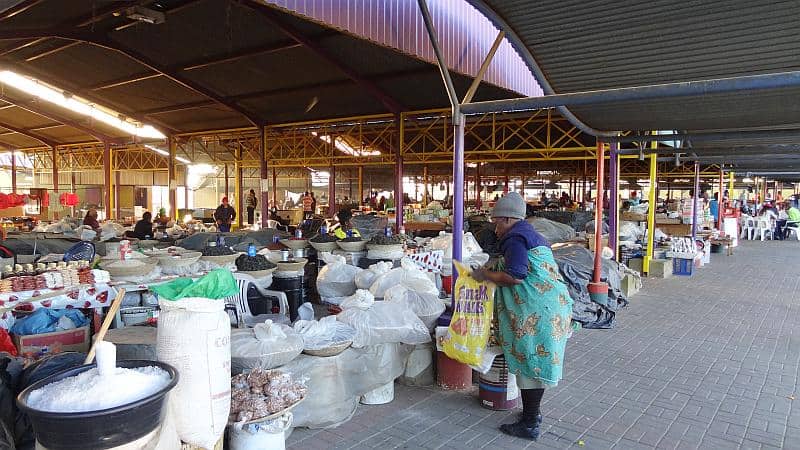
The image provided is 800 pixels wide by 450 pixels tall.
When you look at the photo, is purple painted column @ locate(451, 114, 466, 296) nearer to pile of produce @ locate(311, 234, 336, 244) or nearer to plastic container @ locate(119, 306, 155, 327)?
plastic container @ locate(119, 306, 155, 327)

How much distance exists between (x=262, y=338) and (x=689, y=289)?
908 cm

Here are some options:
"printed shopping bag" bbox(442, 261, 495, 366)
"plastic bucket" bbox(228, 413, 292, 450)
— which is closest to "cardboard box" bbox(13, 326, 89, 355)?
"plastic bucket" bbox(228, 413, 292, 450)

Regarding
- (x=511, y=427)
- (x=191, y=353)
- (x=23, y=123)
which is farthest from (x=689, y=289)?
(x=23, y=123)

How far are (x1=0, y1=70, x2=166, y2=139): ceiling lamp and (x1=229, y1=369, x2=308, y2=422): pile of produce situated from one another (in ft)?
51.4

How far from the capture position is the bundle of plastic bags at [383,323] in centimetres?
425

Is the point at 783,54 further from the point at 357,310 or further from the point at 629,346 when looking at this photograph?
the point at 357,310

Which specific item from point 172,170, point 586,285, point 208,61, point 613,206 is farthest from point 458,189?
point 172,170

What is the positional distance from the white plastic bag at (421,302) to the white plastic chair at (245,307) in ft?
3.37

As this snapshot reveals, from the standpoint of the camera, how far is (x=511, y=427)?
3855mm

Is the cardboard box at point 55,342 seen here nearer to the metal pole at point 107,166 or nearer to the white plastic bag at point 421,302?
the white plastic bag at point 421,302

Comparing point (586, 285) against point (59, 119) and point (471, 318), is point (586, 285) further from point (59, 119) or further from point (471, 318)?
point (59, 119)

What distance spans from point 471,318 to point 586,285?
468cm

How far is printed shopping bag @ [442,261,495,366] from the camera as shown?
3.82 m

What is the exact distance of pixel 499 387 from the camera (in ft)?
13.9
